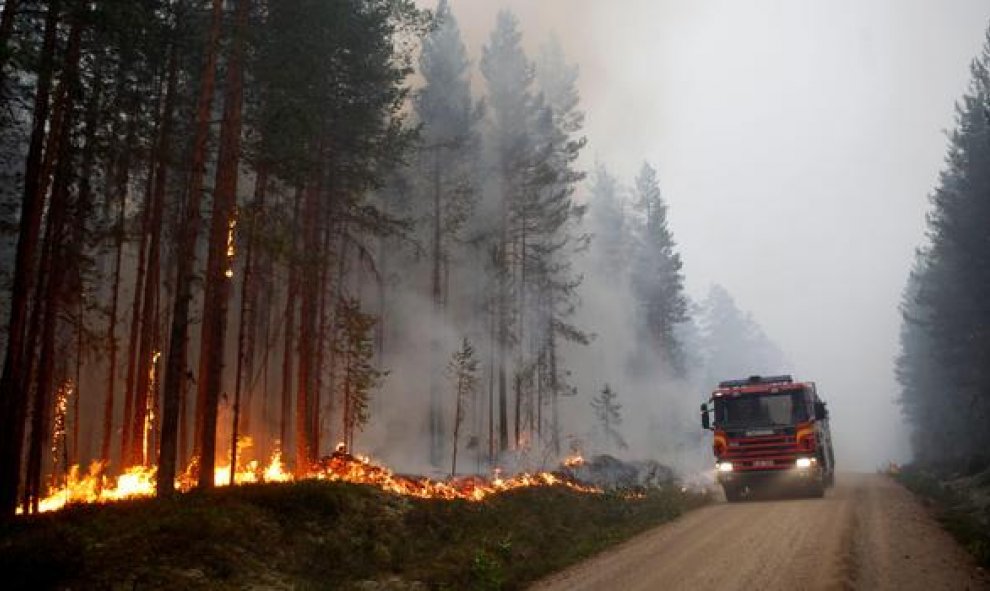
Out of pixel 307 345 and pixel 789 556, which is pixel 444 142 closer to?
A: pixel 307 345

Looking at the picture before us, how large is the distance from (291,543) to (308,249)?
10.1 metres

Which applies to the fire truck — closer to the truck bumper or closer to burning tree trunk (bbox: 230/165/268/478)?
the truck bumper

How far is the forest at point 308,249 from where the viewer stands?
46.3 ft

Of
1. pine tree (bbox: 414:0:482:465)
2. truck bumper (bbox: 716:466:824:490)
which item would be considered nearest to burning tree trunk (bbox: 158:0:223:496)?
Answer: truck bumper (bbox: 716:466:824:490)

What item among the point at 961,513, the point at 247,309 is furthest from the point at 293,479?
the point at 961,513

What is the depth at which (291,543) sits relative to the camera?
11.6 metres

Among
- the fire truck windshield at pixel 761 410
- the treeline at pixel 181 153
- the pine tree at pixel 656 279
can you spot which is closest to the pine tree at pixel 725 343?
the pine tree at pixel 656 279

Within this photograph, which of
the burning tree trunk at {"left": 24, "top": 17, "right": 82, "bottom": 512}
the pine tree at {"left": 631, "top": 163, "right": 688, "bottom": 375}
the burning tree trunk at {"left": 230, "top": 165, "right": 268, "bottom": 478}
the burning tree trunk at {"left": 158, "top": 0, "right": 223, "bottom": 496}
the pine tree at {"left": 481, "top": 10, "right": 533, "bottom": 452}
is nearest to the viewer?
the burning tree trunk at {"left": 158, "top": 0, "right": 223, "bottom": 496}

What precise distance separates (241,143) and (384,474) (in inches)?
376

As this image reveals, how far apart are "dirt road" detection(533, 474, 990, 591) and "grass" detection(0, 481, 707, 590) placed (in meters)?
1.35

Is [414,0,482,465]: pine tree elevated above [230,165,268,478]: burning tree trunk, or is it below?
above

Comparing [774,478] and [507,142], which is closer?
[774,478]

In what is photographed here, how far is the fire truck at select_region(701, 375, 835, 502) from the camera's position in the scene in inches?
843

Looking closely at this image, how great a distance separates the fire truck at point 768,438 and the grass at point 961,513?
3492 mm
